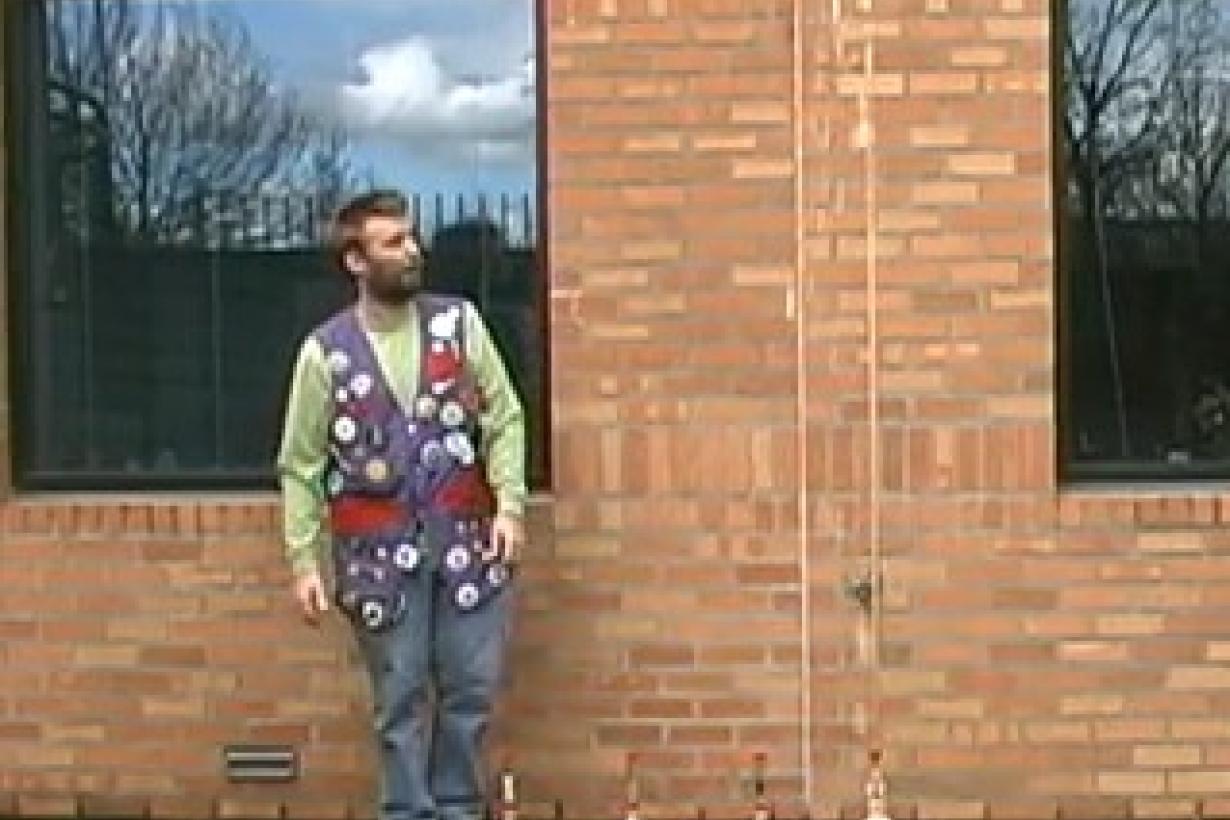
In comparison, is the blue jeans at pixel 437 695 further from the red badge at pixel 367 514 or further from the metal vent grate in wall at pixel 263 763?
the metal vent grate in wall at pixel 263 763

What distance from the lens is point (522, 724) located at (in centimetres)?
853

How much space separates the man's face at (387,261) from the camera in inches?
309

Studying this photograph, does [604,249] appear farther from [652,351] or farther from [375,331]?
[375,331]

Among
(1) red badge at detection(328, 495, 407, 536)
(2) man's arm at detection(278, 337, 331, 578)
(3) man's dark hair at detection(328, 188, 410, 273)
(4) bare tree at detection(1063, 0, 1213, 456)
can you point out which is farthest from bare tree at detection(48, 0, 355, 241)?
(4) bare tree at detection(1063, 0, 1213, 456)

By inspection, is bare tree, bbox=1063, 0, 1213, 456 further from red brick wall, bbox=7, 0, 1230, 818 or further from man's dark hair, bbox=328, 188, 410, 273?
man's dark hair, bbox=328, 188, 410, 273

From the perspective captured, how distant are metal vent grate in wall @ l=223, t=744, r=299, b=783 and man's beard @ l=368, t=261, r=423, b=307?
4.97 feet

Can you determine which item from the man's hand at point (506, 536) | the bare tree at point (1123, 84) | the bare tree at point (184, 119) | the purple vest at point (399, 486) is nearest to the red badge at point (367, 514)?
the purple vest at point (399, 486)

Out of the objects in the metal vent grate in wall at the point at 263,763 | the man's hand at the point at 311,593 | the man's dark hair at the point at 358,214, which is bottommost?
the metal vent grate in wall at the point at 263,763

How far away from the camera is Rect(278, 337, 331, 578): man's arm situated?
7879 millimetres

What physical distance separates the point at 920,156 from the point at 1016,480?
972 mm

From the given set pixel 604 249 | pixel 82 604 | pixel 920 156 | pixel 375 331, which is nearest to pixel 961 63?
pixel 920 156

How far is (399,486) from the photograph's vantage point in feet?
25.7

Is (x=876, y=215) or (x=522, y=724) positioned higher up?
(x=876, y=215)

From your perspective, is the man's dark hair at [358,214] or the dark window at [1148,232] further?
the dark window at [1148,232]
